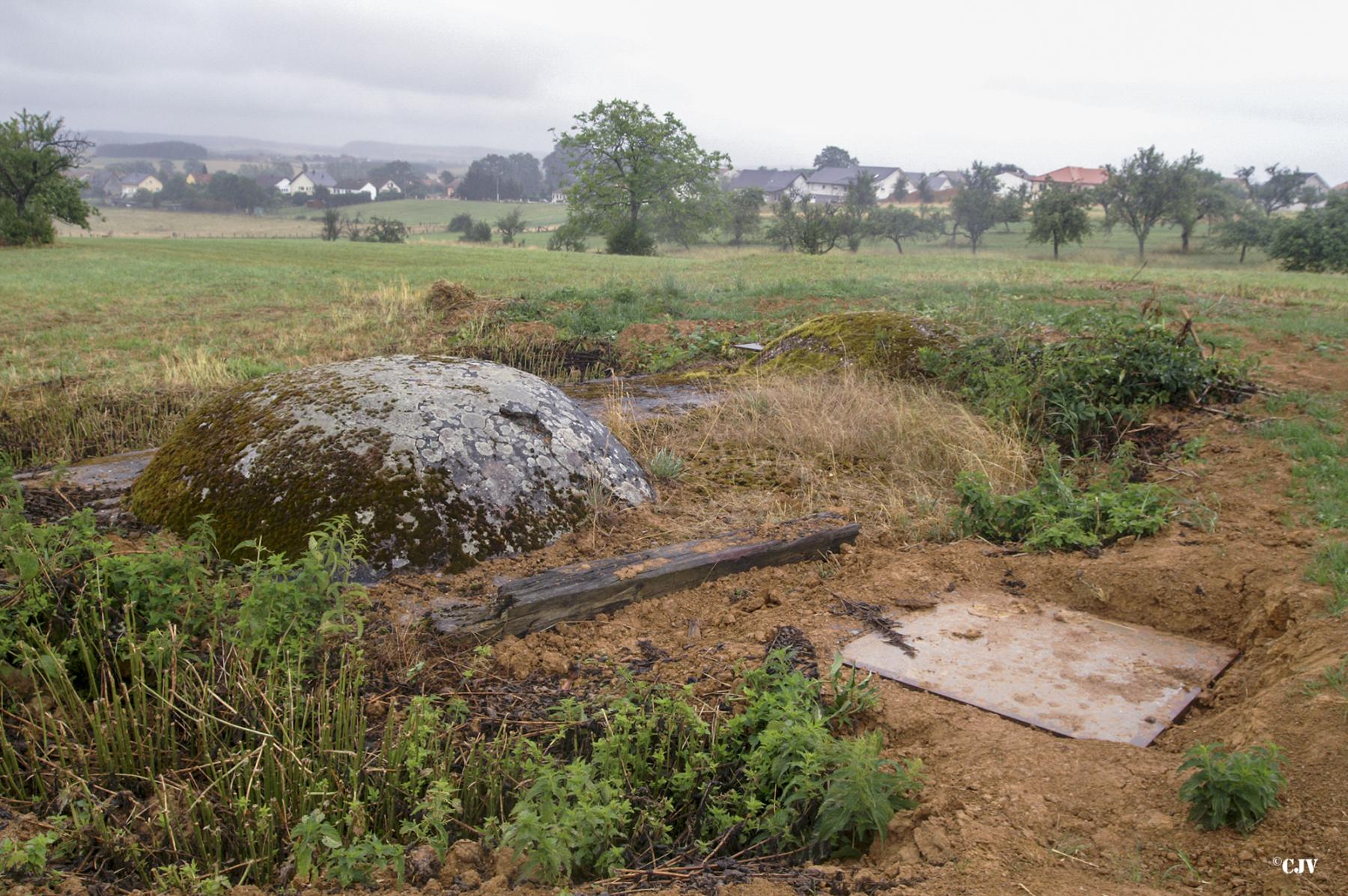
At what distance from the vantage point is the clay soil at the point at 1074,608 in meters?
2.25

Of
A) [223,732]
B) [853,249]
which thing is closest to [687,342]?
[223,732]

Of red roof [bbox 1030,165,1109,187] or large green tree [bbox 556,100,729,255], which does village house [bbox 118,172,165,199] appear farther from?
red roof [bbox 1030,165,1109,187]

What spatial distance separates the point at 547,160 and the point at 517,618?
19412 centimetres

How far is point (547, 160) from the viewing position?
186 meters

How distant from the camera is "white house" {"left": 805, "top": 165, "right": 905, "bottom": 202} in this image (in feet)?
422

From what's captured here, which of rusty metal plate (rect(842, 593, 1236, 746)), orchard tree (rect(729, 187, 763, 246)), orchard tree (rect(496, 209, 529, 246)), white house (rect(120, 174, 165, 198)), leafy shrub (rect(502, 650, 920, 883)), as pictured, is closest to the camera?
leafy shrub (rect(502, 650, 920, 883))

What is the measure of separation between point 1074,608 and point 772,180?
471 ft

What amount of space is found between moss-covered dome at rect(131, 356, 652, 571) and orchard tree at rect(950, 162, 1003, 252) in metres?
71.9

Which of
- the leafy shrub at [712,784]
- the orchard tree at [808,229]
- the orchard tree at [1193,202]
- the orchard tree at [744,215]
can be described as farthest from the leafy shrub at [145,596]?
the orchard tree at [744,215]

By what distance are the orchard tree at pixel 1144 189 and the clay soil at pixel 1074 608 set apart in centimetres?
5700

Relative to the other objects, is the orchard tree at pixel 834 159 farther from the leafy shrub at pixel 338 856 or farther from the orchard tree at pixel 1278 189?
the leafy shrub at pixel 338 856

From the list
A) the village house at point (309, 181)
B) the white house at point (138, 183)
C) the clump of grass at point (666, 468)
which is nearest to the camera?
the clump of grass at point (666, 468)

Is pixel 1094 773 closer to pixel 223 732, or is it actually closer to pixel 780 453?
pixel 223 732

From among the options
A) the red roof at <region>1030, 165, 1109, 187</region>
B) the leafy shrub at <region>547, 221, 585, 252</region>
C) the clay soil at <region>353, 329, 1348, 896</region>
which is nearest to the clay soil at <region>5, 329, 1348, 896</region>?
the clay soil at <region>353, 329, 1348, 896</region>
